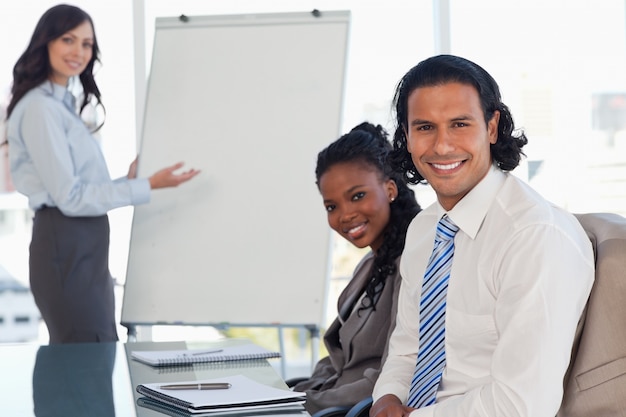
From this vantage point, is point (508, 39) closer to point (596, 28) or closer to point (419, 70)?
point (596, 28)

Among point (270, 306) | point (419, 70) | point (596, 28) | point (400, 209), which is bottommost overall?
point (270, 306)

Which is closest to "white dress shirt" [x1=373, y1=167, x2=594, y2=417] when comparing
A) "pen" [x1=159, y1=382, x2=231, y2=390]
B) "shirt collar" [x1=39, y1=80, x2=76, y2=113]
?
"pen" [x1=159, y1=382, x2=231, y2=390]

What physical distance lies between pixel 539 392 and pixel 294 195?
226 cm

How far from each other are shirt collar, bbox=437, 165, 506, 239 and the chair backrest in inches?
9.7

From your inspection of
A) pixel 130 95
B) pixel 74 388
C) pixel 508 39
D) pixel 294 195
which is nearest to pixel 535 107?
pixel 508 39

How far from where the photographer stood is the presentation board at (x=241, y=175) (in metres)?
3.68

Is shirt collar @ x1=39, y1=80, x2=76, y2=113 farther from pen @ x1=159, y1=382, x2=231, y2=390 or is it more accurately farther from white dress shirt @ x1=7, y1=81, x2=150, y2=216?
pen @ x1=159, y1=382, x2=231, y2=390

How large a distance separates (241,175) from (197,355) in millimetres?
1513

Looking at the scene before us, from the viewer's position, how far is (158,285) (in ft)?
12.3

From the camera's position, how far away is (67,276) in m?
3.37

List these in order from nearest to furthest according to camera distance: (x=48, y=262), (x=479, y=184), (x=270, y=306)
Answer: (x=479, y=184) < (x=48, y=262) < (x=270, y=306)

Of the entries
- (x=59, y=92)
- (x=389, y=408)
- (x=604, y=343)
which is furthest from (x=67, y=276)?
(x=604, y=343)

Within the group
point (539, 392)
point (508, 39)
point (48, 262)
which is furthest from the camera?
point (508, 39)

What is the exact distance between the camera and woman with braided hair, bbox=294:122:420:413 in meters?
2.39
